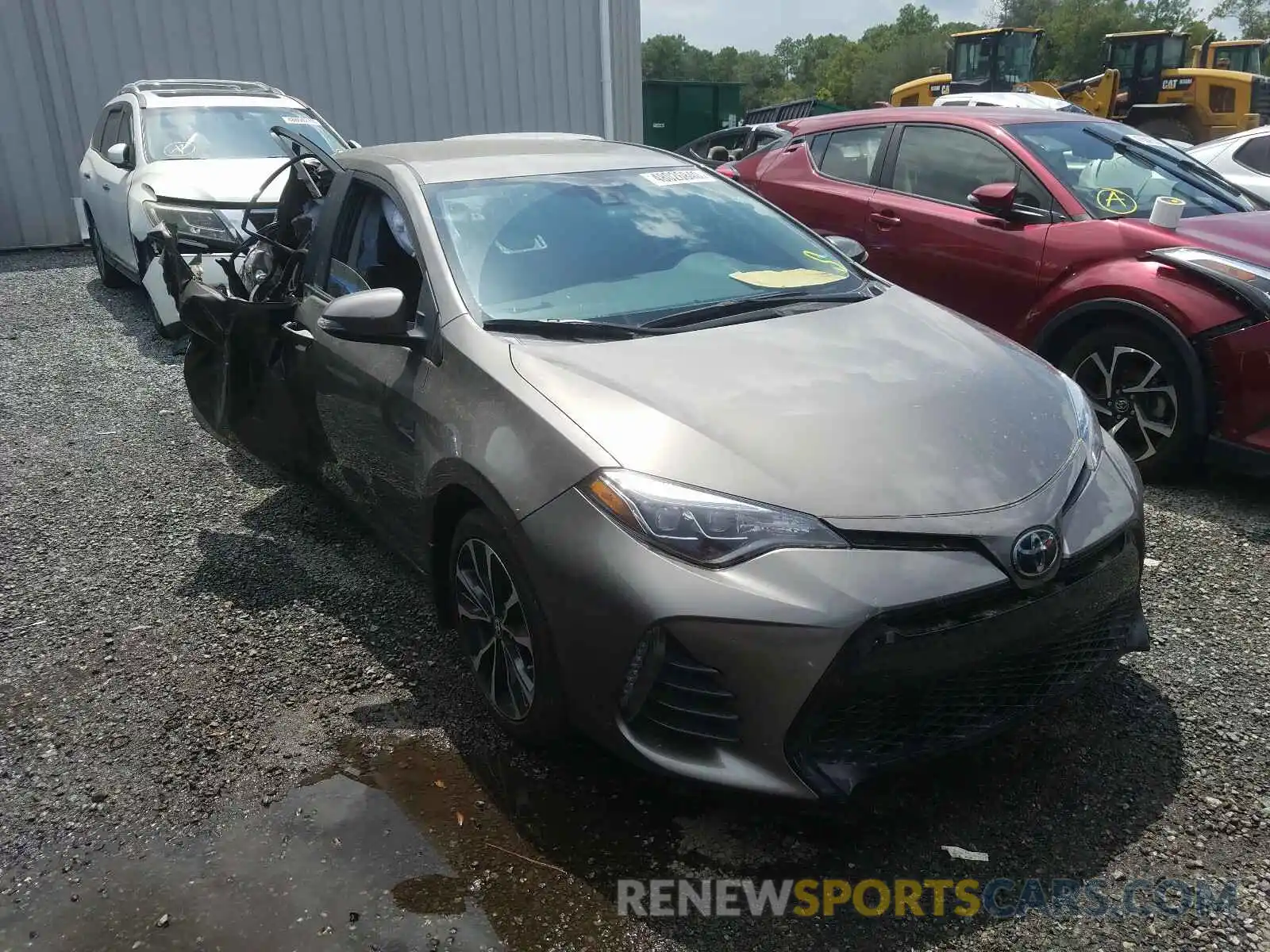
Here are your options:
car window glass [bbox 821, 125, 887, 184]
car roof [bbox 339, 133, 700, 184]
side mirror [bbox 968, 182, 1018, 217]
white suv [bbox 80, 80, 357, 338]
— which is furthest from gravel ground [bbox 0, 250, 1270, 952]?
white suv [bbox 80, 80, 357, 338]

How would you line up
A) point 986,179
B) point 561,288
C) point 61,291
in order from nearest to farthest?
1. point 561,288
2. point 986,179
3. point 61,291

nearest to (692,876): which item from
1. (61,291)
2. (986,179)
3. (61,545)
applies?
(61,545)

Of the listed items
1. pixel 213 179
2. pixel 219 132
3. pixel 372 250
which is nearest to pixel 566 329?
pixel 372 250

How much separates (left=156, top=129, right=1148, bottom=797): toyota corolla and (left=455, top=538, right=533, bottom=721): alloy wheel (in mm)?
10

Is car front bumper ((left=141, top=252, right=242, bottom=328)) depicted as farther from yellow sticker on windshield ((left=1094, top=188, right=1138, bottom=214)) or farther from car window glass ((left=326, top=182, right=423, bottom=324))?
yellow sticker on windshield ((left=1094, top=188, right=1138, bottom=214))

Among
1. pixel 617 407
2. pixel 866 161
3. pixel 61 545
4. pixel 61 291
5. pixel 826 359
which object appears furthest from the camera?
pixel 61 291

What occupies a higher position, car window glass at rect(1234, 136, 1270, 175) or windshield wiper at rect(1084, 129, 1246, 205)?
windshield wiper at rect(1084, 129, 1246, 205)

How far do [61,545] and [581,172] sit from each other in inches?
102

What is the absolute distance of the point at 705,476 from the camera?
2.26 m

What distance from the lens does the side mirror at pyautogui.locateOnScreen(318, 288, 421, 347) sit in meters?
2.91

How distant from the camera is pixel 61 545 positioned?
4.09 metres

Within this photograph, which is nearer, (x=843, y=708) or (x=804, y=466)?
(x=843, y=708)

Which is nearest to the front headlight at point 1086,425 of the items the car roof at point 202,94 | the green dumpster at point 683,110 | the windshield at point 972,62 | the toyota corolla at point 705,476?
the toyota corolla at point 705,476

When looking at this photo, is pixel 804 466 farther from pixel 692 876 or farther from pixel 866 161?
pixel 866 161
